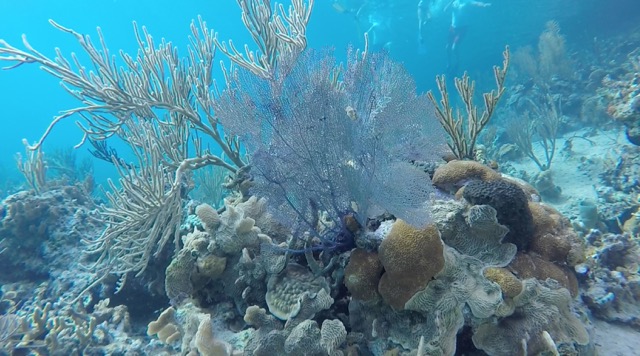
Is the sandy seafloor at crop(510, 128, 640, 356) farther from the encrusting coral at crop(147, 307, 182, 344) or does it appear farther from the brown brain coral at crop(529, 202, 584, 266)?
the encrusting coral at crop(147, 307, 182, 344)

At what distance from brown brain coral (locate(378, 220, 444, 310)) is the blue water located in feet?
7.63

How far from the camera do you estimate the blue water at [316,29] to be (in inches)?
837

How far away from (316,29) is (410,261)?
2722 inches

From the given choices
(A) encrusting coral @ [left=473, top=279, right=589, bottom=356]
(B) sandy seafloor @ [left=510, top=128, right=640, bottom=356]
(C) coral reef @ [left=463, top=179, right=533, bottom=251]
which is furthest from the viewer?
(B) sandy seafloor @ [left=510, top=128, right=640, bottom=356]

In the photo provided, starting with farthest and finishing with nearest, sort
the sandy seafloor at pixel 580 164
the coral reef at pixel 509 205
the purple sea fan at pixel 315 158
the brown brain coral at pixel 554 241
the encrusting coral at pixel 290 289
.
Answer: the sandy seafloor at pixel 580 164 → the brown brain coral at pixel 554 241 → the coral reef at pixel 509 205 → the encrusting coral at pixel 290 289 → the purple sea fan at pixel 315 158

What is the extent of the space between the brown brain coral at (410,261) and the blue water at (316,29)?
2.32 metres

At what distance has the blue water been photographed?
21266 millimetres

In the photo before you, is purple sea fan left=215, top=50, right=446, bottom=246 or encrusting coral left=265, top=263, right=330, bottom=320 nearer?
purple sea fan left=215, top=50, right=446, bottom=246

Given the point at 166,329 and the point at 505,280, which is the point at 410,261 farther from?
the point at 166,329

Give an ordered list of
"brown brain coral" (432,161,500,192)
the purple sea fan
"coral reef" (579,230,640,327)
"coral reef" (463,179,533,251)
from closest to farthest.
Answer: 1. the purple sea fan
2. "coral reef" (463,179,533,251)
3. "coral reef" (579,230,640,327)
4. "brown brain coral" (432,161,500,192)

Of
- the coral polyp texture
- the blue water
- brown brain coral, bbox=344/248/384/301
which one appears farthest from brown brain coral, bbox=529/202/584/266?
the blue water

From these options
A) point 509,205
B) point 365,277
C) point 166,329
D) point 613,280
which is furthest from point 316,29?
point 365,277

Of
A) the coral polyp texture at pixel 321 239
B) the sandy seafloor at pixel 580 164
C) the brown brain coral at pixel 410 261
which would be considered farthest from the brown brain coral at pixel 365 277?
the sandy seafloor at pixel 580 164

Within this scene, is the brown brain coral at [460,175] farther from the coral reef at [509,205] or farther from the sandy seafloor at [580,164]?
the sandy seafloor at [580,164]
